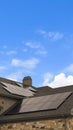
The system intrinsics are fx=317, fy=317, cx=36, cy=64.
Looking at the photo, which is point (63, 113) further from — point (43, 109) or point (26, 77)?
point (26, 77)

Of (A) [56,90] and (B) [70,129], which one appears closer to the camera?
(B) [70,129]

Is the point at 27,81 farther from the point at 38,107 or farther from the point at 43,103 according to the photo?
the point at 38,107

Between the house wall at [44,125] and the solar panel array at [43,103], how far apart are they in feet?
5.57

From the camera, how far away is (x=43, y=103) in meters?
30.9

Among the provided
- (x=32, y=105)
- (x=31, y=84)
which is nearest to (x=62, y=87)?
(x=31, y=84)

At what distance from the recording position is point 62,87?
40188 mm

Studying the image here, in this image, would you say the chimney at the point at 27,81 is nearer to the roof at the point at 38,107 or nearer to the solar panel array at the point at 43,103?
the roof at the point at 38,107

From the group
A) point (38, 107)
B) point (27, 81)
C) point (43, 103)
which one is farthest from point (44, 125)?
point (27, 81)

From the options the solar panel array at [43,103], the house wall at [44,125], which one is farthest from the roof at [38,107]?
the house wall at [44,125]

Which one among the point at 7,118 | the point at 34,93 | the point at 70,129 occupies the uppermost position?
the point at 34,93

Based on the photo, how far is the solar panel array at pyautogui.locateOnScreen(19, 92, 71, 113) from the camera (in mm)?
29370

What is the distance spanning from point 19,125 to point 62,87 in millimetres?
12277

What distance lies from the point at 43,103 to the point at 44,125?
3666 mm

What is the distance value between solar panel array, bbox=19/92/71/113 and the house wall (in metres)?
1.70
